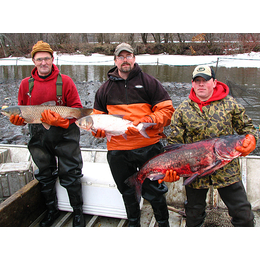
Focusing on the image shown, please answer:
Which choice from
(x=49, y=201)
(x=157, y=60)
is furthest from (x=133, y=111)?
(x=157, y=60)

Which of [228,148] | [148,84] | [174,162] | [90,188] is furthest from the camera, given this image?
[90,188]

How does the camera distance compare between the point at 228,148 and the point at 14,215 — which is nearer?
the point at 228,148

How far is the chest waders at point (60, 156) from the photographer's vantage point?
3107 mm

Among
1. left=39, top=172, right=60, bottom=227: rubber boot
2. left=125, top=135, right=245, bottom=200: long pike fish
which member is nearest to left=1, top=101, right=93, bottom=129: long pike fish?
left=39, top=172, right=60, bottom=227: rubber boot

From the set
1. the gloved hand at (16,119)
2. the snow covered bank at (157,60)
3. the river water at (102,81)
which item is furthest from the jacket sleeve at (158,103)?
the snow covered bank at (157,60)

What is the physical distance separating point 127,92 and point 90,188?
61.9 inches

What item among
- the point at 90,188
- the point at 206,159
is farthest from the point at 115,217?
the point at 206,159

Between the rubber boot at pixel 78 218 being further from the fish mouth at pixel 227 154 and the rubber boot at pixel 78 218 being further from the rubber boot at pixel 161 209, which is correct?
the fish mouth at pixel 227 154

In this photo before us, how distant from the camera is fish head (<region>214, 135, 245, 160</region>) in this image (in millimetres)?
2172

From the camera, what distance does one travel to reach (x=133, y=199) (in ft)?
9.62

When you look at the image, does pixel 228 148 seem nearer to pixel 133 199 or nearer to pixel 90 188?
pixel 133 199

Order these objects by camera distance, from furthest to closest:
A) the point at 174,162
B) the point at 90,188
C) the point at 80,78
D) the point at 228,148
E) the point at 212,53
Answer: the point at 212,53 < the point at 80,78 < the point at 90,188 < the point at 174,162 < the point at 228,148

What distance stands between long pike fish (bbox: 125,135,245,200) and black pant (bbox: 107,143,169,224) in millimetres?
282

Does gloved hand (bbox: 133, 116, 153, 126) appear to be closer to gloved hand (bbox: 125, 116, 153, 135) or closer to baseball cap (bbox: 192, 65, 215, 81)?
gloved hand (bbox: 125, 116, 153, 135)
